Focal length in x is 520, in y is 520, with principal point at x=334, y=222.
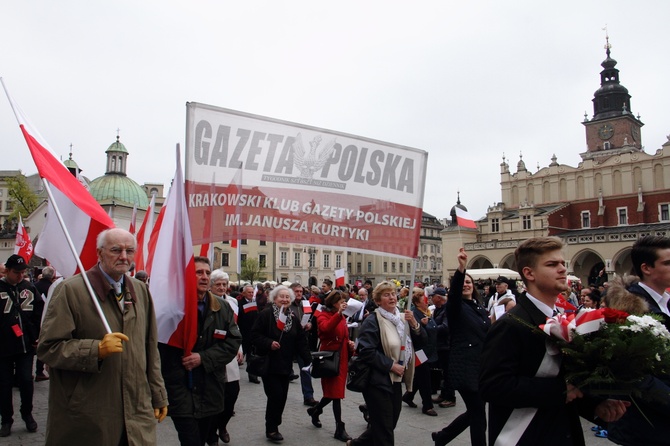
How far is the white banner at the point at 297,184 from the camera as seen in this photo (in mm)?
5582

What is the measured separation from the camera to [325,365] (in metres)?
7.35

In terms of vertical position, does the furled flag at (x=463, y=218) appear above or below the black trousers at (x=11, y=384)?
above

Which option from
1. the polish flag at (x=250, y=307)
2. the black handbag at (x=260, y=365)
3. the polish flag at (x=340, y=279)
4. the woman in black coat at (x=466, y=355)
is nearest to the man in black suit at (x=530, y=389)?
the woman in black coat at (x=466, y=355)

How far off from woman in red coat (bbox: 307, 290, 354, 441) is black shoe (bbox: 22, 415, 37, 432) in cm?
376

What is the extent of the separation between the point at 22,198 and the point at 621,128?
256 feet

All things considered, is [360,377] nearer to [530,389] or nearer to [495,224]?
[530,389]

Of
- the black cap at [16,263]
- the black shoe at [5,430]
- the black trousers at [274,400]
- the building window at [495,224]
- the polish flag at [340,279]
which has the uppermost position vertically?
the building window at [495,224]

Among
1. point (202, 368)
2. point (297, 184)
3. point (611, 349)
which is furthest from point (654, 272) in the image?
point (202, 368)

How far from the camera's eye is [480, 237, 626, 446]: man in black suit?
2.72m

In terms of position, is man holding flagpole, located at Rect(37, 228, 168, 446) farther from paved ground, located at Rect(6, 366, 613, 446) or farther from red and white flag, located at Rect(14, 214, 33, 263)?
red and white flag, located at Rect(14, 214, 33, 263)

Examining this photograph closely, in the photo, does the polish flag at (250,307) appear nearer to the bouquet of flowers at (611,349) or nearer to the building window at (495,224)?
the bouquet of flowers at (611,349)

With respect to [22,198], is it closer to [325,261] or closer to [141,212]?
[141,212]

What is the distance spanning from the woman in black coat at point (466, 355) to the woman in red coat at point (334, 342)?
166 cm

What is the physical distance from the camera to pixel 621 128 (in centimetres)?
7494
